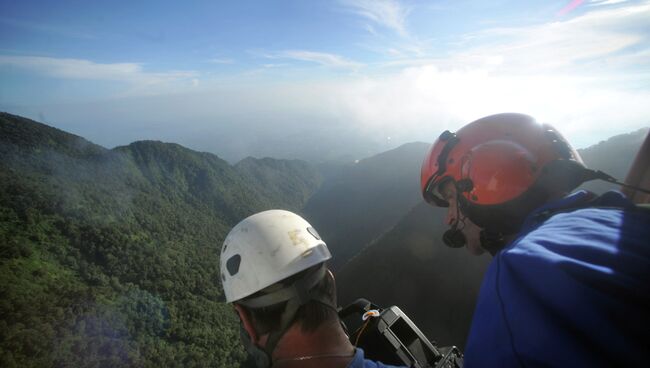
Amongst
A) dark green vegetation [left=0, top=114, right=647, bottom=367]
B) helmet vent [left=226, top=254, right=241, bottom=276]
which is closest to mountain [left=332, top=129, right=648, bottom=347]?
dark green vegetation [left=0, top=114, right=647, bottom=367]

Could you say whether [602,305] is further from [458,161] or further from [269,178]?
[269,178]

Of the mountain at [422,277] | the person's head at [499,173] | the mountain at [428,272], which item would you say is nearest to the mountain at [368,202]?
the mountain at [422,277]

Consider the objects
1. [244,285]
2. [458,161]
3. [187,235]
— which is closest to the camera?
[244,285]

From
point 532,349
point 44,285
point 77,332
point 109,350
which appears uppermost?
point 532,349

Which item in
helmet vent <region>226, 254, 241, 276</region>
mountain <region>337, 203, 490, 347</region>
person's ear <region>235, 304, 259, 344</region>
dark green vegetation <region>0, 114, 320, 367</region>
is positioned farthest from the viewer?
dark green vegetation <region>0, 114, 320, 367</region>

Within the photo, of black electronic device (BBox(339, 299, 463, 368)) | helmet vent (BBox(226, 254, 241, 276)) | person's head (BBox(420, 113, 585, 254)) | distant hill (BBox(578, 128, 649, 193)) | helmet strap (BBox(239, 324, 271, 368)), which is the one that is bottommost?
distant hill (BBox(578, 128, 649, 193))

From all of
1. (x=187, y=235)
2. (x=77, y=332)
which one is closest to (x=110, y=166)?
(x=187, y=235)

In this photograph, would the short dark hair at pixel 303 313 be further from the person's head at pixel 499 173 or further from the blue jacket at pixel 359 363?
the person's head at pixel 499 173

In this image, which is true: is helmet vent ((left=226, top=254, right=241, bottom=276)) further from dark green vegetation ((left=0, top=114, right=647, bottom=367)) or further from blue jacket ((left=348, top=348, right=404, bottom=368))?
dark green vegetation ((left=0, top=114, right=647, bottom=367))
